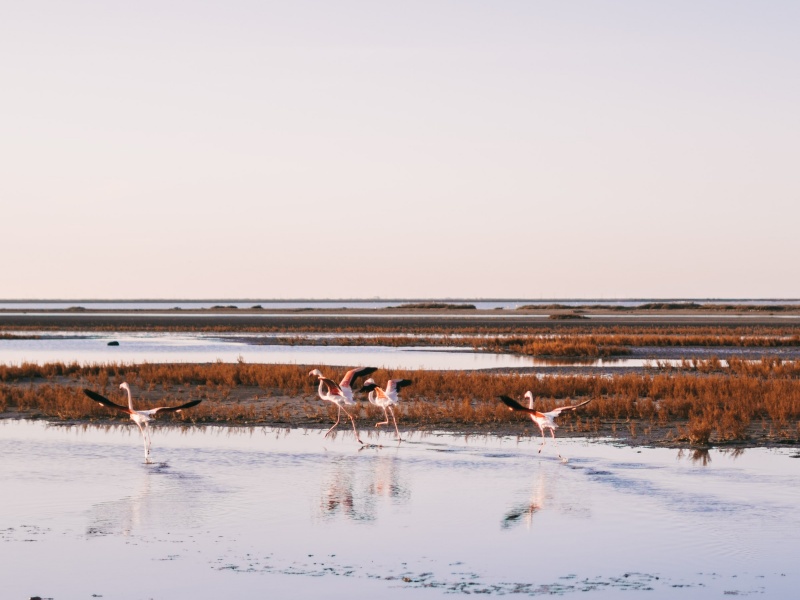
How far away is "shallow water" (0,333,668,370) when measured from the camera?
4275cm

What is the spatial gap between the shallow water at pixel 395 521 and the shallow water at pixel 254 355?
69.5 ft

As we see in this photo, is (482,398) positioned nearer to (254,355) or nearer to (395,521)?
(395,521)

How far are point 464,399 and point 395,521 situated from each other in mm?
13801

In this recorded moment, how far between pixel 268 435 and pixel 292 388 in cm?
886

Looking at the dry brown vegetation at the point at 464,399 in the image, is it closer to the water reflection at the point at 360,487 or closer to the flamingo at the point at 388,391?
the flamingo at the point at 388,391

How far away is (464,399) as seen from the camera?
26.2 meters

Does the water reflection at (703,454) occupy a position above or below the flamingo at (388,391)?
below

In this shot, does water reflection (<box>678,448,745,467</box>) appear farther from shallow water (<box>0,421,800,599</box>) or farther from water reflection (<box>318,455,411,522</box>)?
water reflection (<box>318,455,411,522</box>)

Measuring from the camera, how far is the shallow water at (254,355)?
4275cm

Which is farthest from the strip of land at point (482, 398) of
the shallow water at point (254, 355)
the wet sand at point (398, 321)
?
the wet sand at point (398, 321)

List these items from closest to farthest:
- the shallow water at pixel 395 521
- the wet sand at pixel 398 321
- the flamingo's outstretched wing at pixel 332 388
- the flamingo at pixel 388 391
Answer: the shallow water at pixel 395 521
the flamingo at pixel 388 391
the flamingo's outstretched wing at pixel 332 388
the wet sand at pixel 398 321

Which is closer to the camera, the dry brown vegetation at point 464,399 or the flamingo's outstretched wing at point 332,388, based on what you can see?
the flamingo's outstretched wing at point 332,388

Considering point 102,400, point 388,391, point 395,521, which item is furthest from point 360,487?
point 102,400

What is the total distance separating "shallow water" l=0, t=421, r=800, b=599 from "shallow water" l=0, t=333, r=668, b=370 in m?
21.2
